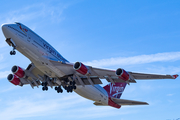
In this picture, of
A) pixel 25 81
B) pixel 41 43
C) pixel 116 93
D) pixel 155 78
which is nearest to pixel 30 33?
pixel 41 43

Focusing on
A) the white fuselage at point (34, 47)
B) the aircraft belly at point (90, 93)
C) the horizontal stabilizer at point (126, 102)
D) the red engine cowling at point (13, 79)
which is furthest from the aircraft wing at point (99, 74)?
the red engine cowling at point (13, 79)

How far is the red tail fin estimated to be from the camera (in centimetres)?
4038

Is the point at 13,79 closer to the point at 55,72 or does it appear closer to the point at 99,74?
the point at 55,72

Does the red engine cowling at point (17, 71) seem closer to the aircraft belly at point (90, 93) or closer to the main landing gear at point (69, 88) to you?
the main landing gear at point (69, 88)

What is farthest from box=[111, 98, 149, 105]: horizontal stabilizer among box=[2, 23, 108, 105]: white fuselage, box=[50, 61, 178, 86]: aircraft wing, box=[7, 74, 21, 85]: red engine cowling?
box=[7, 74, 21, 85]: red engine cowling

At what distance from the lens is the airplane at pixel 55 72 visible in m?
26.2

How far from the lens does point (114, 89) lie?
136ft

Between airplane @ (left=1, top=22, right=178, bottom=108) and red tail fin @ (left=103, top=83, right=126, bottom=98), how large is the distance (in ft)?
6.24

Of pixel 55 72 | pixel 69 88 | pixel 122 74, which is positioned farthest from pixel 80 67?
pixel 69 88

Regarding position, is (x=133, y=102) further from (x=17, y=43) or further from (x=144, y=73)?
(x=17, y=43)

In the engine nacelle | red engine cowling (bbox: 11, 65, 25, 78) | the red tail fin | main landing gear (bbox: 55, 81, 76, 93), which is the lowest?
the engine nacelle

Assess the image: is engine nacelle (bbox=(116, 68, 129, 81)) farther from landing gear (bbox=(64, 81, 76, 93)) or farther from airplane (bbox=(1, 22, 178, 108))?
landing gear (bbox=(64, 81, 76, 93))

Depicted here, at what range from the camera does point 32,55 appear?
27.2 m

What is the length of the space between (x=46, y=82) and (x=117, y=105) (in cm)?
1260
